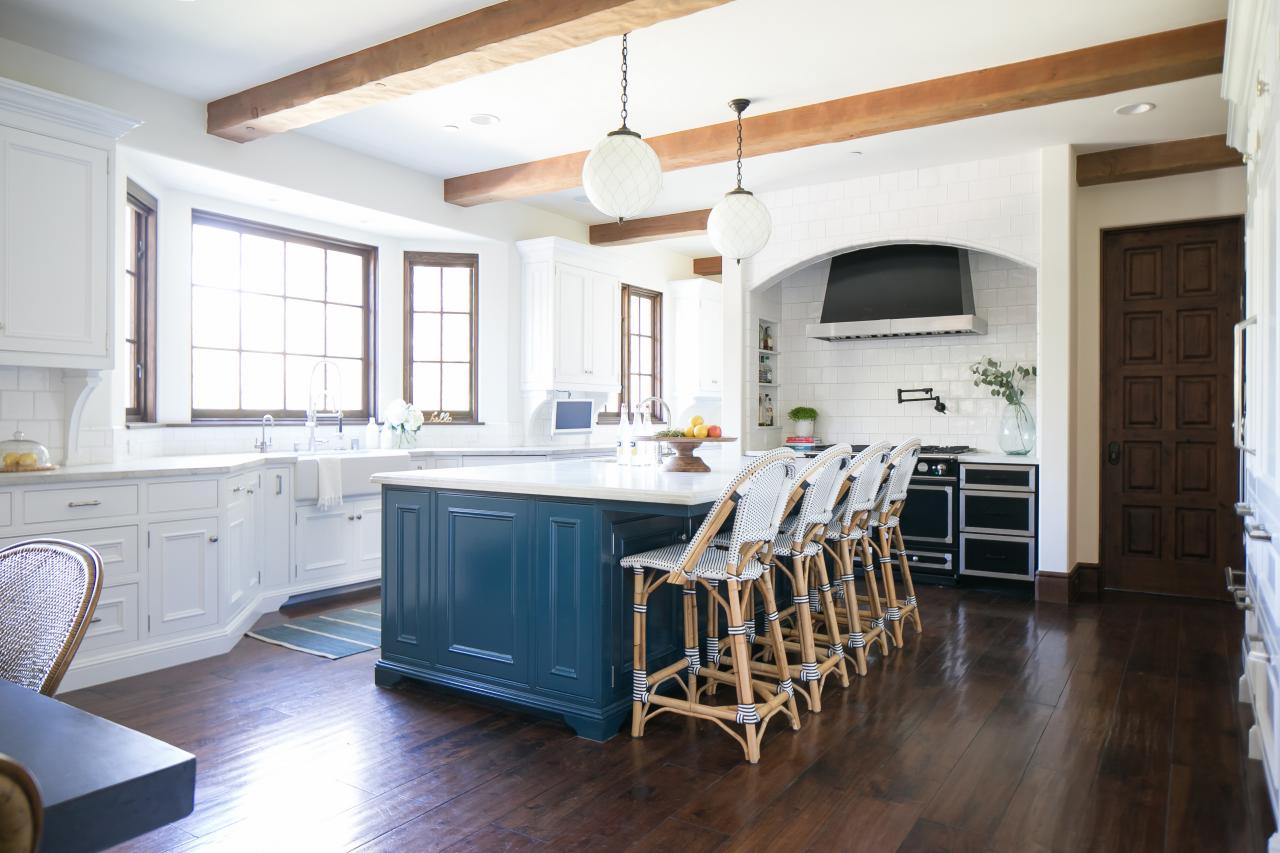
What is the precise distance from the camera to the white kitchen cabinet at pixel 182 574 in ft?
12.3

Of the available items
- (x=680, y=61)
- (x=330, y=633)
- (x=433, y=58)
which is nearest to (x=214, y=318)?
(x=330, y=633)

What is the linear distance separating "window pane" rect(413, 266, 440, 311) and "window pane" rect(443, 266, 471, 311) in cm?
6

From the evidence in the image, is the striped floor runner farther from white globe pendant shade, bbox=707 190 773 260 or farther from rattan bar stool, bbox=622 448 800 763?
white globe pendant shade, bbox=707 190 773 260

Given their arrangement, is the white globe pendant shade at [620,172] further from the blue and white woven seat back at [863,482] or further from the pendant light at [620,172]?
the blue and white woven seat back at [863,482]

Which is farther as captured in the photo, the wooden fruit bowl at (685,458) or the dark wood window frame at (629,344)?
the dark wood window frame at (629,344)

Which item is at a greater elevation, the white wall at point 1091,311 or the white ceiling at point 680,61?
the white ceiling at point 680,61

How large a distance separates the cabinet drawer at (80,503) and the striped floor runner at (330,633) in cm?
99

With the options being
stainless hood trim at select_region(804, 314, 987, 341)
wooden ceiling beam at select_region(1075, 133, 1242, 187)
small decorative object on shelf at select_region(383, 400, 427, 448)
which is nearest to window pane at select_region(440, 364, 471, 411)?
small decorative object on shelf at select_region(383, 400, 427, 448)

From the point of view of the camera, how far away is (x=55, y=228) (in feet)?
12.1

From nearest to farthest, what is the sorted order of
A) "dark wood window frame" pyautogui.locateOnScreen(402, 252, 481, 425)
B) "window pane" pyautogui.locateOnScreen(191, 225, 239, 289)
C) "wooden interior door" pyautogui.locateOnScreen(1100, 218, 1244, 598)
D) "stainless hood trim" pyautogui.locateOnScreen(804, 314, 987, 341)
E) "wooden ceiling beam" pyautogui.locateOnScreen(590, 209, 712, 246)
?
"window pane" pyautogui.locateOnScreen(191, 225, 239, 289), "wooden interior door" pyautogui.locateOnScreen(1100, 218, 1244, 598), "stainless hood trim" pyautogui.locateOnScreen(804, 314, 987, 341), "dark wood window frame" pyautogui.locateOnScreen(402, 252, 481, 425), "wooden ceiling beam" pyautogui.locateOnScreen(590, 209, 712, 246)

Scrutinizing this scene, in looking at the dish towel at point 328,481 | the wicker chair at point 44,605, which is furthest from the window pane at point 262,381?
the wicker chair at point 44,605

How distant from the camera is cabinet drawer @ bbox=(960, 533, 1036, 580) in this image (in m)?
5.35

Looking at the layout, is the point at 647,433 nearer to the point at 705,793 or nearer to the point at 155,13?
the point at 705,793

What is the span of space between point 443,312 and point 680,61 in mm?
3220
